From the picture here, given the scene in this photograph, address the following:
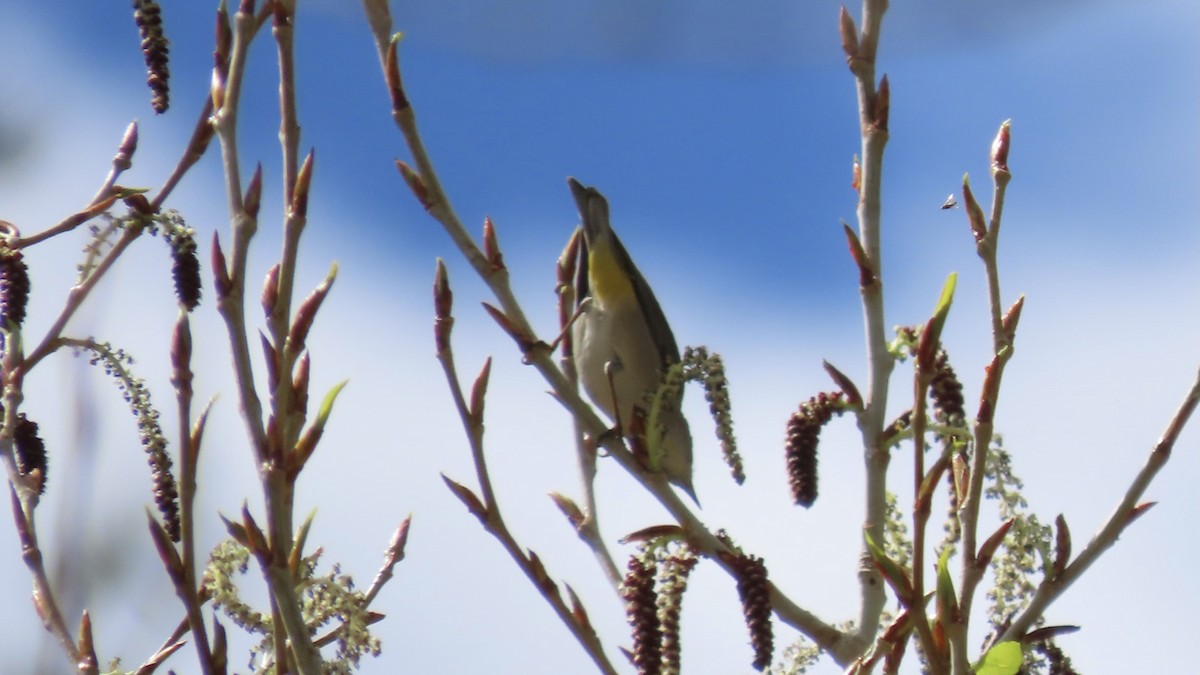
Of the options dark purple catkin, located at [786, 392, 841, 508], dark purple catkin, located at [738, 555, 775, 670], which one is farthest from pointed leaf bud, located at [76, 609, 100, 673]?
dark purple catkin, located at [786, 392, 841, 508]

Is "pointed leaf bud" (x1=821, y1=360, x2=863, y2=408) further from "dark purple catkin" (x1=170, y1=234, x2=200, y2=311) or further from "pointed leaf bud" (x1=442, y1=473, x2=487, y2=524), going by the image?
"dark purple catkin" (x1=170, y1=234, x2=200, y2=311)

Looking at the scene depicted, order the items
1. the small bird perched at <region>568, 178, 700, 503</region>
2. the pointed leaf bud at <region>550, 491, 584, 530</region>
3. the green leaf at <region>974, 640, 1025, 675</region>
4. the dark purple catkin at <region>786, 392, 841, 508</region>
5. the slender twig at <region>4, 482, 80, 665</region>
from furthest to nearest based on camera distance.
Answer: the small bird perched at <region>568, 178, 700, 503</region>, the pointed leaf bud at <region>550, 491, 584, 530</region>, the dark purple catkin at <region>786, 392, 841, 508</region>, the slender twig at <region>4, 482, 80, 665</region>, the green leaf at <region>974, 640, 1025, 675</region>

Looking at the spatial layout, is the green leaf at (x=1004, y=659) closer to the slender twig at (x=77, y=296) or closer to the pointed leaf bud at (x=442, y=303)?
the pointed leaf bud at (x=442, y=303)

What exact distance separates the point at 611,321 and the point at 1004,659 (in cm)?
294

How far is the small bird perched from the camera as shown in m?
4.17

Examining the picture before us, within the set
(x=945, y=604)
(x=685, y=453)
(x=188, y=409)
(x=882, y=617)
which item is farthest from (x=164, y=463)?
(x=685, y=453)

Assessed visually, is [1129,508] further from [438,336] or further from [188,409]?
[188,409]

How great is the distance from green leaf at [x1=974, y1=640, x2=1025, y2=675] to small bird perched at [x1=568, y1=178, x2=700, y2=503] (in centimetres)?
278

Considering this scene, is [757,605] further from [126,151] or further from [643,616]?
[126,151]

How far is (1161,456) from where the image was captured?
1.67 m

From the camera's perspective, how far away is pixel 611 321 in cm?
423

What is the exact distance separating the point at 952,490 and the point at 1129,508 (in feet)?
0.83

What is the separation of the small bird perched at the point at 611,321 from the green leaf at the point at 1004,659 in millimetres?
2778

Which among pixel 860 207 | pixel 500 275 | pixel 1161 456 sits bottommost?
pixel 1161 456
